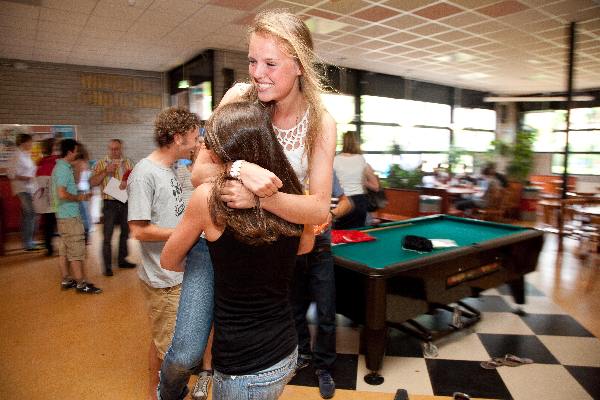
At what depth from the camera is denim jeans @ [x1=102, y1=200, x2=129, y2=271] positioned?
4883 mm

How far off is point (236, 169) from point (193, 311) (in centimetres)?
55

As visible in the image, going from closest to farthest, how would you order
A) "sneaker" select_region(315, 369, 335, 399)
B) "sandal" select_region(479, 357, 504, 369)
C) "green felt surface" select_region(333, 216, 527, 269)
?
"sneaker" select_region(315, 369, 335, 399)
"green felt surface" select_region(333, 216, 527, 269)
"sandal" select_region(479, 357, 504, 369)

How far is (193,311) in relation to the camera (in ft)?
4.24

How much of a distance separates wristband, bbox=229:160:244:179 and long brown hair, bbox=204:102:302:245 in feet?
0.08

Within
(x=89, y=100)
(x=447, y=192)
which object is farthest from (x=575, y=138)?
(x=89, y=100)

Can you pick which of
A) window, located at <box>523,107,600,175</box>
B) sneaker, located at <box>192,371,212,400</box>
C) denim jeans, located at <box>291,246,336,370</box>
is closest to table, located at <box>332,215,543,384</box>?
denim jeans, located at <box>291,246,336,370</box>

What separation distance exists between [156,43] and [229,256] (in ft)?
23.6

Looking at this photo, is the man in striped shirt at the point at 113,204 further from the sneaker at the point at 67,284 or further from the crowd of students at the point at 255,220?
the crowd of students at the point at 255,220

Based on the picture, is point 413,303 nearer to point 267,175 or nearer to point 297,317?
point 297,317

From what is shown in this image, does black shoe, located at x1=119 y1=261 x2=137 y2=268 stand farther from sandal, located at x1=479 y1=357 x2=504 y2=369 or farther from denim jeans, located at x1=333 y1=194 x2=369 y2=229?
sandal, located at x1=479 y1=357 x2=504 y2=369

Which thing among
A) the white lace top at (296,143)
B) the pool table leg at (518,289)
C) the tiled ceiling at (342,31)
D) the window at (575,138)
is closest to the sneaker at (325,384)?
the white lace top at (296,143)

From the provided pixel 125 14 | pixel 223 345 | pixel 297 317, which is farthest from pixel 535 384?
pixel 125 14

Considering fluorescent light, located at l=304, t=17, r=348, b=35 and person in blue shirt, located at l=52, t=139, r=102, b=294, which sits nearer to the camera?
person in blue shirt, located at l=52, t=139, r=102, b=294

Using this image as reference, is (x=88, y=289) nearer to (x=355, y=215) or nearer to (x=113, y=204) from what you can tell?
(x=113, y=204)
